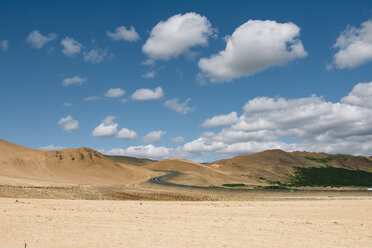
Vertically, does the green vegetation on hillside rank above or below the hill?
below

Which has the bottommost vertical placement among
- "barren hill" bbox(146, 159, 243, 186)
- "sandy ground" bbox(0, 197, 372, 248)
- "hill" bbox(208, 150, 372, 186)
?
"sandy ground" bbox(0, 197, 372, 248)

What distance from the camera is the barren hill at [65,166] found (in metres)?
65.6

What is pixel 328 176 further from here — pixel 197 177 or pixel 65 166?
pixel 65 166

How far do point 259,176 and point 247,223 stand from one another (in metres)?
85.9

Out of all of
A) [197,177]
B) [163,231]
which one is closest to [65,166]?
[197,177]

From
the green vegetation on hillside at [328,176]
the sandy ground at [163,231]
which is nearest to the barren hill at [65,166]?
the sandy ground at [163,231]

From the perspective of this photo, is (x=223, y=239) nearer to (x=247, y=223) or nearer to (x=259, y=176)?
(x=247, y=223)

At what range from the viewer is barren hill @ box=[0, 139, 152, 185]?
6556cm

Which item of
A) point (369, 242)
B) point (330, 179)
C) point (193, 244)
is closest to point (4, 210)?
point (193, 244)

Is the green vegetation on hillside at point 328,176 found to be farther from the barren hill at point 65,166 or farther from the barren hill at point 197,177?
the barren hill at point 65,166

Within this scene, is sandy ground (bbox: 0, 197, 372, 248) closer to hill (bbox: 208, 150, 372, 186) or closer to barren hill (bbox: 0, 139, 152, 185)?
barren hill (bbox: 0, 139, 152, 185)

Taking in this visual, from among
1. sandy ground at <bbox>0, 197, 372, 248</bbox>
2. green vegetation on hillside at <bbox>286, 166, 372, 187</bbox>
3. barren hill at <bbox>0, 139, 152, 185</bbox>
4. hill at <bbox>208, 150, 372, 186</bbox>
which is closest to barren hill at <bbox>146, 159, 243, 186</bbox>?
barren hill at <bbox>0, 139, 152, 185</bbox>

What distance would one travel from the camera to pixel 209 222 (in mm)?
20422

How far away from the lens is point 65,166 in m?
75.9
